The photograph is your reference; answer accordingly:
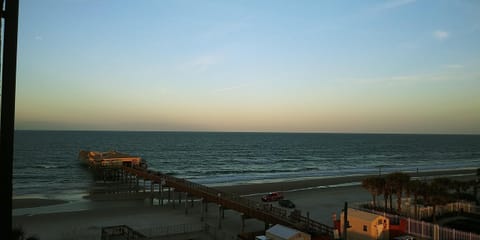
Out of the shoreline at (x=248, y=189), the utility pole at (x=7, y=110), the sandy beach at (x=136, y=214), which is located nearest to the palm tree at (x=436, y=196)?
the sandy beach at (x=136, y=214)

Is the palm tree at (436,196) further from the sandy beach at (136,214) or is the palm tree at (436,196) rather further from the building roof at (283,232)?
the building roof at (283,232)

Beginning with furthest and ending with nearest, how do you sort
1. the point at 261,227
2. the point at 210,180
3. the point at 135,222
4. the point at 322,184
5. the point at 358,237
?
1. the point at 210,180
2. the point at 322,184
3. the point at 135,222
4. the point at 261,227
5. the point at 358,237

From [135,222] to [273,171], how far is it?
5166 centimetres

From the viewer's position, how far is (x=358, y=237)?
22.6m

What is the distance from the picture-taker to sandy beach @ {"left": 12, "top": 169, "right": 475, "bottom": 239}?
30.2 metres

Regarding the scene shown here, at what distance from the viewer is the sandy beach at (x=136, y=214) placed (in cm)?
3016

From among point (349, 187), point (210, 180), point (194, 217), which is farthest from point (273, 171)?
point (194, 217)

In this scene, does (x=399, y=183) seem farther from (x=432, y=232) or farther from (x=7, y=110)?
(x=7, y=110)

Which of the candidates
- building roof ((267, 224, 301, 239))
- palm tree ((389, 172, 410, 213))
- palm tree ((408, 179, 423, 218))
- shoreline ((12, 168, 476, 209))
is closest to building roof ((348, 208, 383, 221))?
building roof ((267, 224, 301, 239))

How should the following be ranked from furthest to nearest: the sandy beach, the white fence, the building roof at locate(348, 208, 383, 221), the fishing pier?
the sandy beach
the fishing pier
the building roof at locate(348, 208, 383, 221)
the white fence

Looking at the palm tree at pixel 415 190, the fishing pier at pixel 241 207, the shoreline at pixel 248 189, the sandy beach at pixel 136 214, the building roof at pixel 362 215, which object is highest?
the palm tree at pixel 415 190

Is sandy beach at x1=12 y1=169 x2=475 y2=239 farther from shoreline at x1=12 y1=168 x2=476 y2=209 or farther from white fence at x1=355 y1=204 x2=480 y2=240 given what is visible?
white fence at x1=355 y1=204 x2=480 y2=240

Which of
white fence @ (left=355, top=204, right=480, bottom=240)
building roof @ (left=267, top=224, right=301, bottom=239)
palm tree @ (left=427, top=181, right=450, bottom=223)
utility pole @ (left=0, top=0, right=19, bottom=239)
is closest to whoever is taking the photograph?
utility pole @ (left=0, top=0, right=19, bottom=239)

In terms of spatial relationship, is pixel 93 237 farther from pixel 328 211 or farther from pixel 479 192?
pixel 479 192
